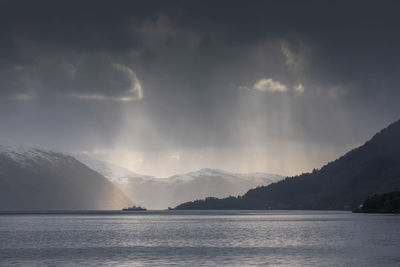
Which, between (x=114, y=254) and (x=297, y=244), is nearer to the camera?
(x=114, y=254)

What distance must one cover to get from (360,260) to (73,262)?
4777 centimetres

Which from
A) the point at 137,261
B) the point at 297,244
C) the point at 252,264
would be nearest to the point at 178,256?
the point at 137,261

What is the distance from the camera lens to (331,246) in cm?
12812

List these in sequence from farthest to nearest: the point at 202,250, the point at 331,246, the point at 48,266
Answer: the point at 331,246 < the point at 202,250 < the point at 48,266

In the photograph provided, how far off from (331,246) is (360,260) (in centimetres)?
3175

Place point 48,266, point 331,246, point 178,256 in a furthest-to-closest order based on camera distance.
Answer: point 331,246 → point 178,256 → point 48,266

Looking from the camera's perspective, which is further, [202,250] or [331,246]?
[331,246]

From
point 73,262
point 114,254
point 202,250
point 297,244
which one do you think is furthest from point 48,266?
point 297,244

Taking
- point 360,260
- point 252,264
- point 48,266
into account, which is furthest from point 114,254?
point 360,260

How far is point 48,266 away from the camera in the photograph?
89.8 m

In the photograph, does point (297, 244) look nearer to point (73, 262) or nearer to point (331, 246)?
point (331, 246)

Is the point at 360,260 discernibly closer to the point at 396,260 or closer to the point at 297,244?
the point at 396,260

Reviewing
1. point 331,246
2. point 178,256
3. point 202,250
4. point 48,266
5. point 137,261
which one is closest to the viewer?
point 48,266

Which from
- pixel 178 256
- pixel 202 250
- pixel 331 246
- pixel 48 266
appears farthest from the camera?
pixel 331 246
